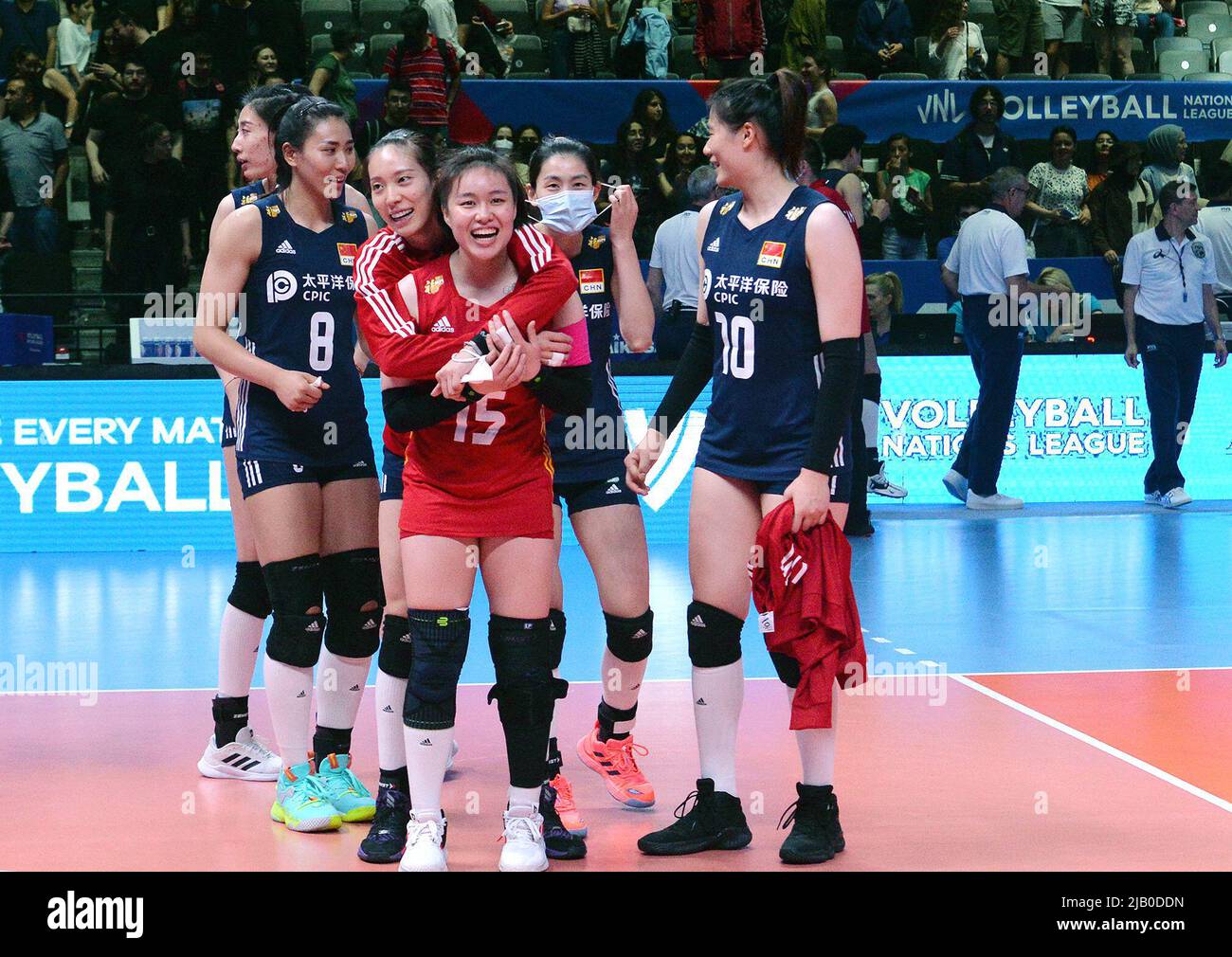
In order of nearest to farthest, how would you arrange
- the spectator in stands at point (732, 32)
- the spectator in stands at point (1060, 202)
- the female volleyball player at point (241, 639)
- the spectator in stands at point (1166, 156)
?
the female volleyball player at point (241, 639), the spectator in stands at point (1166, 156), the spectator in stands at point (1060, 202), the spectator in stands at point (732, 32)

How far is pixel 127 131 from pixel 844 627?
9.99 m

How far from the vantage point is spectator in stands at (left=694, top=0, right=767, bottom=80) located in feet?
45.5

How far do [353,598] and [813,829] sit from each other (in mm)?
1595

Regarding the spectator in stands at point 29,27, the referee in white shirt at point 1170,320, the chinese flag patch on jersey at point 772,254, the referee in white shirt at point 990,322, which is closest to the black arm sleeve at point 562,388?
the chinese flag patch on jersey at point 772,254

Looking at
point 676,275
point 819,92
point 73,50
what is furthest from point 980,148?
point 73,50

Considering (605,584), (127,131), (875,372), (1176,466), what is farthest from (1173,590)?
(127,131)

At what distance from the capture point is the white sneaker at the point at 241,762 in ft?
16.6

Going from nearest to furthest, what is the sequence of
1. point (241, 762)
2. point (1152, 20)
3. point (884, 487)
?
point (241, 762) < point (884, 487) < point (1152, 20)

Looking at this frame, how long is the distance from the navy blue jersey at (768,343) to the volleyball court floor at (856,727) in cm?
112

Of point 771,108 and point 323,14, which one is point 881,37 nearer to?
point 323,14

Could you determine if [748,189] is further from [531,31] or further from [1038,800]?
[531,31]

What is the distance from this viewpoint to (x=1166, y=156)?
1273cm

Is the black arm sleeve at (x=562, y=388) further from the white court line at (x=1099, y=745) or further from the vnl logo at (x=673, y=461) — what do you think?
the vnl logo at (x=673, y=461)

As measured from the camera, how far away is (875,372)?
9844 millimetres
